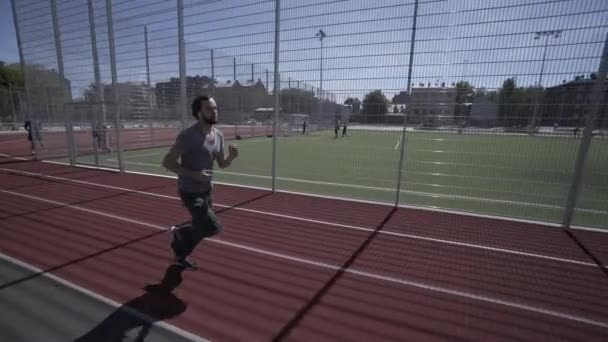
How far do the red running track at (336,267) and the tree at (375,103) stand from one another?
202 centimetres

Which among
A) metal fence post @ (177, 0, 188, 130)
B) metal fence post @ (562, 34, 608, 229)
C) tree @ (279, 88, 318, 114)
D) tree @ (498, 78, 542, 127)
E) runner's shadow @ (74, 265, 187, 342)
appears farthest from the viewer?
metal fence post @ (177, 0, 188, 130)

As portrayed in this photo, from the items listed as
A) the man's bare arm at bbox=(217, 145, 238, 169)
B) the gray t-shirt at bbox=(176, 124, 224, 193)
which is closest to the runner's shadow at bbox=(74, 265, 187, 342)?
the gray t-shirt at bbox=(176, 124, 224, 193)

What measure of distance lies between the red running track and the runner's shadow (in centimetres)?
5

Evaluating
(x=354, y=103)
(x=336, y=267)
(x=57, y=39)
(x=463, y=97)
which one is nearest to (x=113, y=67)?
(x=57, y=39)

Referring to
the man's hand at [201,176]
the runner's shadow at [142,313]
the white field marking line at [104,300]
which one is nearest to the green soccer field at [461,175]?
the man's hand at [201,176]

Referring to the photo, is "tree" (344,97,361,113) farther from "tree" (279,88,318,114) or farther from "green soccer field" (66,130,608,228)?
"tree" (279,88,318,114)

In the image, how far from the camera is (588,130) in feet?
17.7

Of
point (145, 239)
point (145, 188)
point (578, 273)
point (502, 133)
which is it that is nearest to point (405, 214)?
point (502, 133)

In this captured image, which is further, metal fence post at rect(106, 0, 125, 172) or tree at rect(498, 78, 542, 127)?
metal fence post at rect(106, 0, 125, 172)

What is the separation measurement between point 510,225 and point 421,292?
3.36 metres

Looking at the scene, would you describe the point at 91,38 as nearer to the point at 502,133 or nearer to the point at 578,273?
the point at 502,133

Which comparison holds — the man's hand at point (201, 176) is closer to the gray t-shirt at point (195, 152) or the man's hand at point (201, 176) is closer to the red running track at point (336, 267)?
the gray t-shirt at point (195, 152)

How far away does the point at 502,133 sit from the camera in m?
6.01

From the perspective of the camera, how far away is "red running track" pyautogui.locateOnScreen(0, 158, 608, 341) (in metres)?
3.10
